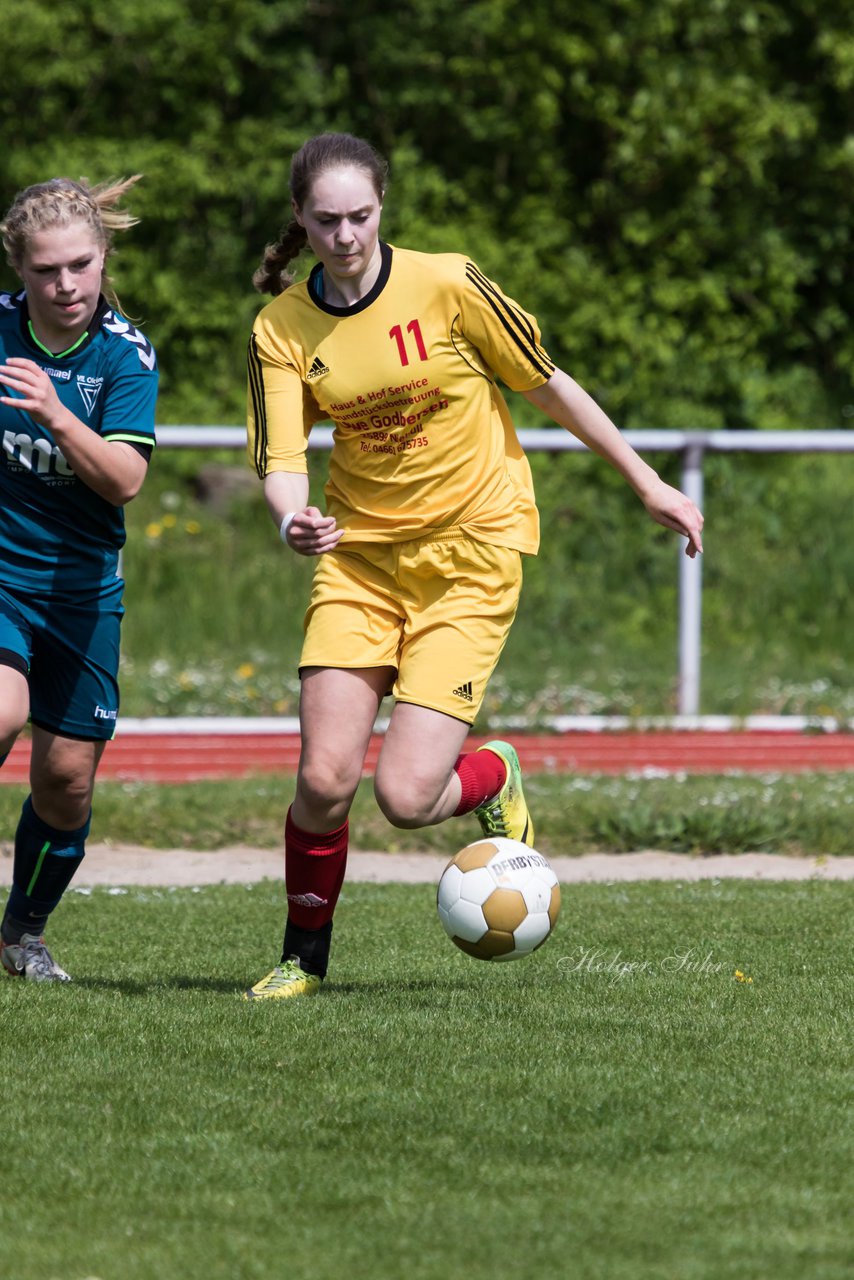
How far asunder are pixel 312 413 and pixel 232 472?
9.45 metres

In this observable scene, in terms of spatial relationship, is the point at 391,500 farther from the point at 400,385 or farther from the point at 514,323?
the point at 514,323

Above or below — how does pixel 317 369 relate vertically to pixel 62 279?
below

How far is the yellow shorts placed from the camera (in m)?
4.82

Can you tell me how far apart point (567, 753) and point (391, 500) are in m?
5.25

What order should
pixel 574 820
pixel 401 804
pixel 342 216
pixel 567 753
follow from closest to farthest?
pixel 342 216
pixel 401 804
pixel 574 820
pixel 567 753

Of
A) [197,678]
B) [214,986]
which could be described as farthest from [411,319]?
[197,678]

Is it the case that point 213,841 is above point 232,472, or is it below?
below

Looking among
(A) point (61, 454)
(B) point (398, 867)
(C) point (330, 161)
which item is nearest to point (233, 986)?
(A) point (61, 454)

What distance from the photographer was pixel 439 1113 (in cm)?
364

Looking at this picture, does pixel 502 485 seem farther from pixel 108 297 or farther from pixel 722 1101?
pixel 722 1101

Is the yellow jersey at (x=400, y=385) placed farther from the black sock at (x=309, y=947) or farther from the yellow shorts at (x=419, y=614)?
the black sock at (x=309, y=947)

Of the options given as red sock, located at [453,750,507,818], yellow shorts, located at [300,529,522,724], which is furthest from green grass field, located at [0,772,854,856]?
yellow shorts, located at [300,529,522,724]

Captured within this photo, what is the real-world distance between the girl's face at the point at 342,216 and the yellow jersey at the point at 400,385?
0.56 feet

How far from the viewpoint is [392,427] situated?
4.87 metres
